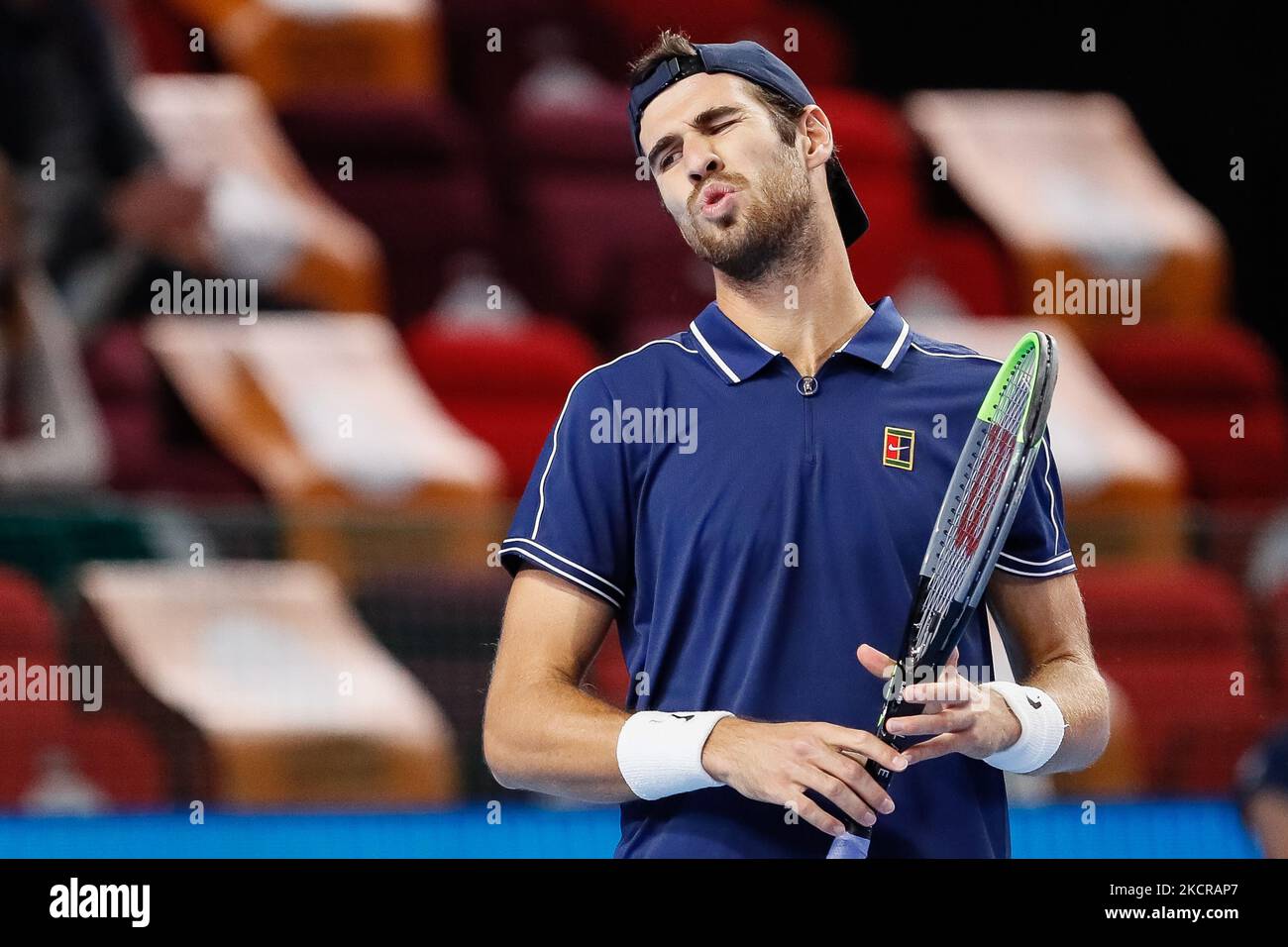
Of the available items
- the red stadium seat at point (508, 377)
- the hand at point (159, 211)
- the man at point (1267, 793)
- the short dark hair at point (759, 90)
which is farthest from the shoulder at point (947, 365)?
the hand at point (159, 211)

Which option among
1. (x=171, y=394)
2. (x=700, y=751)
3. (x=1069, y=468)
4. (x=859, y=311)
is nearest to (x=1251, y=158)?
(x=1069, y=468)

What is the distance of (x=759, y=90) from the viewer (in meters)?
2.67

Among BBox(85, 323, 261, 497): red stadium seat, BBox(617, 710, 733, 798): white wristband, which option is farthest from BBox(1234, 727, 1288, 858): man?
BBox(85, 323, 261, 497): red stadium seat

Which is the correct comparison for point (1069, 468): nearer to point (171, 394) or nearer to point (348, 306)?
point (348, 306)

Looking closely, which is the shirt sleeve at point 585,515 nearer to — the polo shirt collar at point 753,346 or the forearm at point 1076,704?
the polo shirt collar at point 753,346

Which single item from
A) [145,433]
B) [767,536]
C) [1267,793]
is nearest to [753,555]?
[767,536]

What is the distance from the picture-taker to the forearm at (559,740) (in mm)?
2420

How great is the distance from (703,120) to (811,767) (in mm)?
882

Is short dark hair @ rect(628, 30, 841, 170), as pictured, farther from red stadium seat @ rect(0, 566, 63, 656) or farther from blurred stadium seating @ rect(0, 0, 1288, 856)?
red stadium seat @ rect(0, 566, 63, 656)

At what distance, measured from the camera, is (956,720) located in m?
2.29

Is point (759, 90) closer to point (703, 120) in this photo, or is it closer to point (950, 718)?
point (703, 120)

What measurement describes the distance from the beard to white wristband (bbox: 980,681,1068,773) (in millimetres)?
614

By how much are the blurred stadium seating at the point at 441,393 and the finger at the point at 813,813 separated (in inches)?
77.6

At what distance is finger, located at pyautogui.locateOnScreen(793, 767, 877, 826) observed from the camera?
2234 mm
